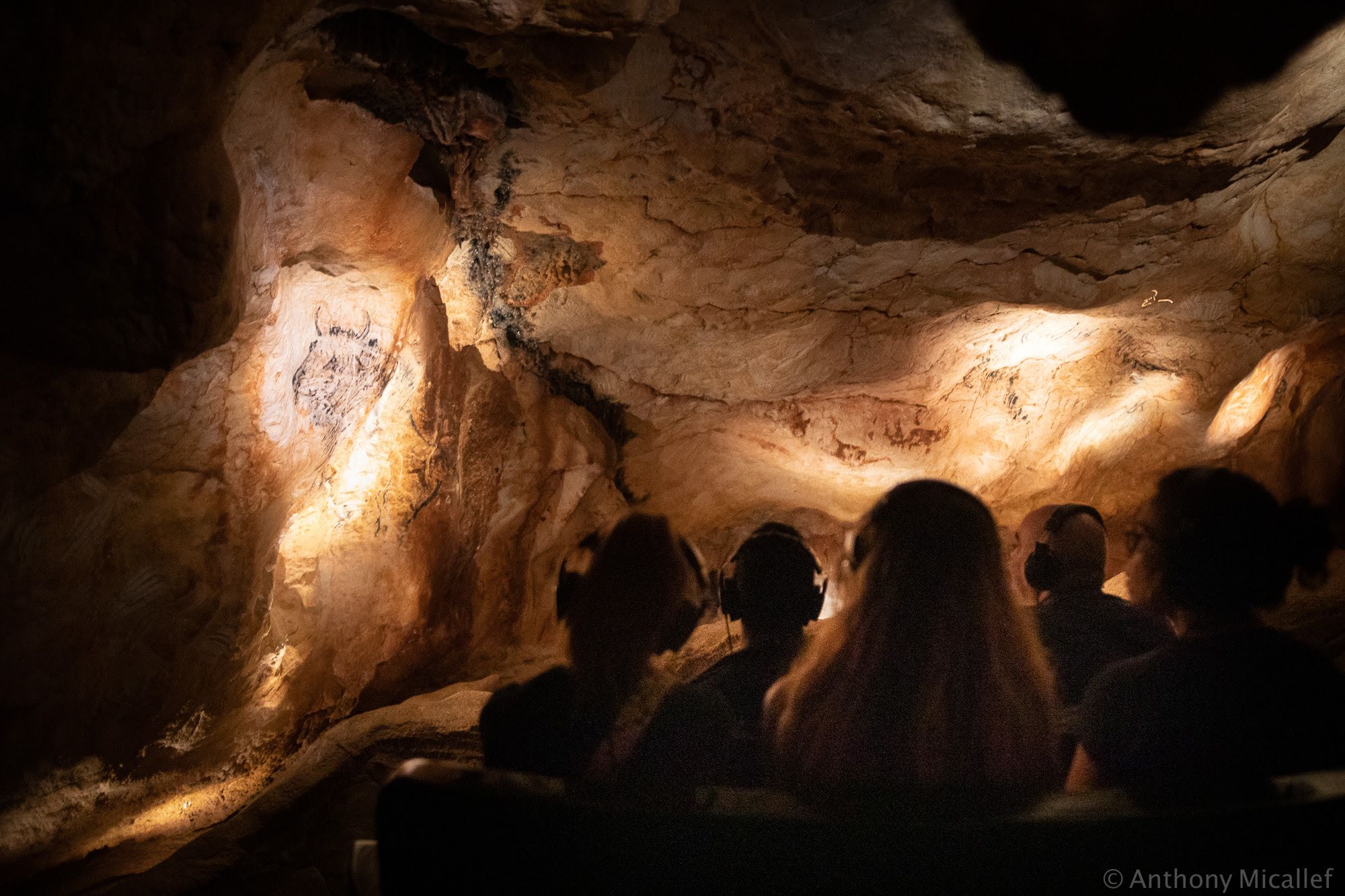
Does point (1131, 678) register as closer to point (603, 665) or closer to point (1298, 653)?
point (1298, 653)

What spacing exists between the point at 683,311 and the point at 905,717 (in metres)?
2.48

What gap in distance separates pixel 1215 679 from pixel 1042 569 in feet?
3.24

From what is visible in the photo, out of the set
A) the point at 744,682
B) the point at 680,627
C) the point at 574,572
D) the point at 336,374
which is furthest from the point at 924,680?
the point at 336,374

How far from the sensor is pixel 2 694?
2.14 m

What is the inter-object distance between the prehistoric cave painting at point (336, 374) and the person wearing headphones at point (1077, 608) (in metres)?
2.72

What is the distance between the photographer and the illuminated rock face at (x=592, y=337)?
A: 2.31m

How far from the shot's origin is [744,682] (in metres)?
2.20

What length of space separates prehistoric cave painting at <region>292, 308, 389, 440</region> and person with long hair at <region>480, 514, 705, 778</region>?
1515 millimetres

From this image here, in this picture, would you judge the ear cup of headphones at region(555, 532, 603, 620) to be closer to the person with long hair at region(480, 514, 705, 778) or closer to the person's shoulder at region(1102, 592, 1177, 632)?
the person with long hair at region(480, 514, 705, 778)

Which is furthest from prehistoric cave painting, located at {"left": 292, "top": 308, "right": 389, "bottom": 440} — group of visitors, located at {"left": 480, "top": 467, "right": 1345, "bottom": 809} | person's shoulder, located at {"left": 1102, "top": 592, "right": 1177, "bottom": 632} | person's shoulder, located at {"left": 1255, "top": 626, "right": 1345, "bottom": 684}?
person's shoulder, located at {"left": 1255, "top": 626, "right": 1345, "bottom": 684}

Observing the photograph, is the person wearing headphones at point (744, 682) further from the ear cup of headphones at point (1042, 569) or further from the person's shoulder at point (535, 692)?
the ear cup of headphones at point (1042, 569)

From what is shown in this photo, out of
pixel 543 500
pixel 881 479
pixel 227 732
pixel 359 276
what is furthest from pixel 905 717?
pixel 881 479

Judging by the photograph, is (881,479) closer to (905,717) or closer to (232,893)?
(905,717)

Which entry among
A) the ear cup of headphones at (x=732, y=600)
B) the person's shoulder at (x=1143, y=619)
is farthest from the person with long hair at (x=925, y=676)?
the person's shoulder at (x=1143, y=619)
